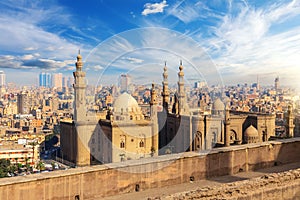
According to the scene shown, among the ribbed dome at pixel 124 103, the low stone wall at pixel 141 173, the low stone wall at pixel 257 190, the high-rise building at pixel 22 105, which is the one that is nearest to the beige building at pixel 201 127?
the ribbed dome at pixel 124 103

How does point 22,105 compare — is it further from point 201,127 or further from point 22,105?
point 201,127

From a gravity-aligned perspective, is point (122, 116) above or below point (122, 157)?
above

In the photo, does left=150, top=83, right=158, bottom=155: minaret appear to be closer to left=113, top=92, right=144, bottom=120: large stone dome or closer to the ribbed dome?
left=113, top=92, right=144, bottom=120: large stone dome

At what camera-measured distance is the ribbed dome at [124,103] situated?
66.3ft

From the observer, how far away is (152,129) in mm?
18562

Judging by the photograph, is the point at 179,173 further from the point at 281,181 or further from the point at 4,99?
the point at 4,99

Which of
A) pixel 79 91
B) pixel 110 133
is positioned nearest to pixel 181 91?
pixel 110 133

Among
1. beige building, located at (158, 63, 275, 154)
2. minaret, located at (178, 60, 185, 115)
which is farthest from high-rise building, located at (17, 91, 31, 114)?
beige building, located at (158, 63, 275, 154)

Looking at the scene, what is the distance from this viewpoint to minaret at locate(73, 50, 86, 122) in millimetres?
21406

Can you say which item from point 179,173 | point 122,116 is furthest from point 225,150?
point 122,116

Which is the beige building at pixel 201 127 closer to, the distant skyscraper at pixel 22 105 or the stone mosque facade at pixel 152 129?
the stone mosque facade at pixel 152 129

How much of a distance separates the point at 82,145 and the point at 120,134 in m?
3.58

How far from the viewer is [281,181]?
4887 mm

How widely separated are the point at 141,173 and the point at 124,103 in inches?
611
